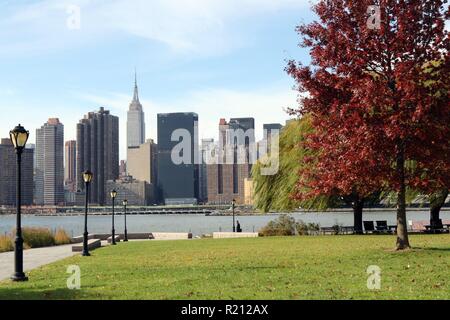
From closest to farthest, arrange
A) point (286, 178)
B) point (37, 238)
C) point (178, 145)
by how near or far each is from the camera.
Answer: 1. point (37, 238)
2. point (286, 178)
3. point (178, 145)

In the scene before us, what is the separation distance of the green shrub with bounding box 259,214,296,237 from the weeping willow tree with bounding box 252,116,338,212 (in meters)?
0.89

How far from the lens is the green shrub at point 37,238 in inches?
1448

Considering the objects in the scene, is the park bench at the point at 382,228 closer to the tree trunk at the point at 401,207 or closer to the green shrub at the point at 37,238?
the tree trunk at the point at 401,207

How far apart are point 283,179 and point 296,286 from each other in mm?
31440

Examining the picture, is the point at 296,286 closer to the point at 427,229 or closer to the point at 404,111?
the point at 404,111

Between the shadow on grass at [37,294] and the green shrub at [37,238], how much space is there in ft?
76.0

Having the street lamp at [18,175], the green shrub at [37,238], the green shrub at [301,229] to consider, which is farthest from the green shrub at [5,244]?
the green shrub at [301,229]

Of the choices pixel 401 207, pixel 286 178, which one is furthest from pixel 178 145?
pixel 401 207

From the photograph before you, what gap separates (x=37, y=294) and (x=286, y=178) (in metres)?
32.1

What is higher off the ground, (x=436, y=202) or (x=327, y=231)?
(x=436, y=202)

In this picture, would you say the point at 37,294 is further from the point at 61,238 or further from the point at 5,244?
the point at 61,238

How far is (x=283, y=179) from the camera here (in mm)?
44406

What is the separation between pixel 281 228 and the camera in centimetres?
4278
